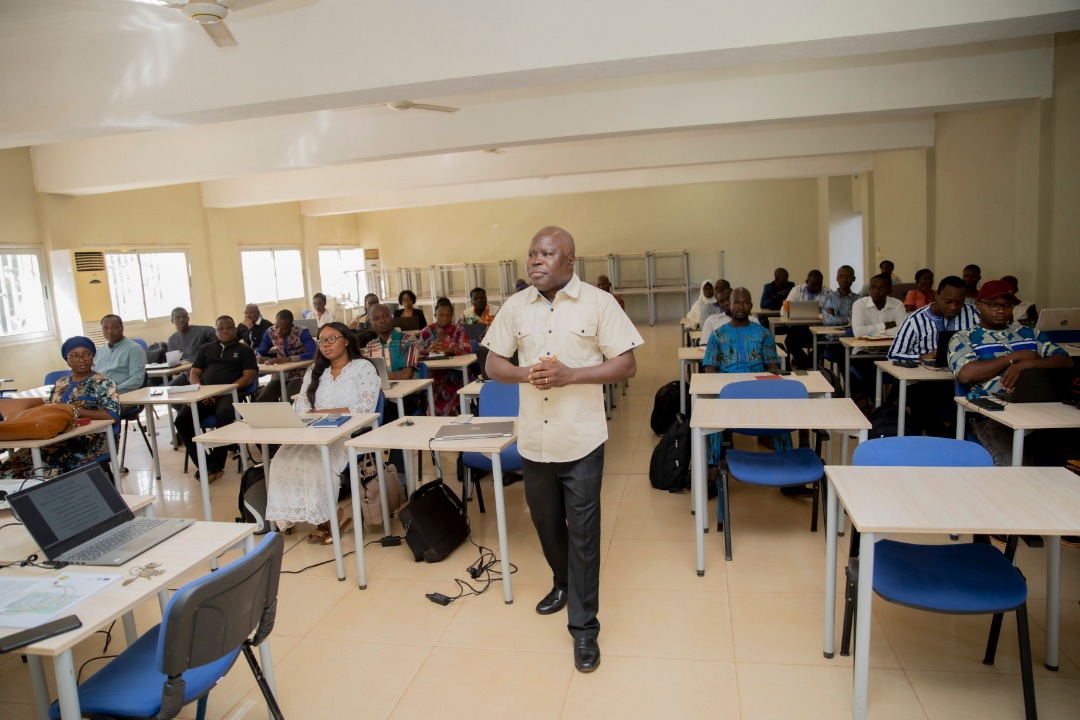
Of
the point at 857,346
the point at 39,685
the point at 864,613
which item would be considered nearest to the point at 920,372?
the point at 857,346

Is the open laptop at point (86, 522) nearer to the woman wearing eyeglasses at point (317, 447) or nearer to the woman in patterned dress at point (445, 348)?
the woman wearing eyeglasses at point (317, 447)

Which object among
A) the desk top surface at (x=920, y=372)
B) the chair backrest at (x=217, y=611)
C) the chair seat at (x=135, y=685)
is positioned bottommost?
the chair seat at (x=135, y=685)

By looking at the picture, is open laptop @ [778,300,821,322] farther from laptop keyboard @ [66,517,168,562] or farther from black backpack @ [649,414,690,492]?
laptop keyboard @ [66,517,168,562]

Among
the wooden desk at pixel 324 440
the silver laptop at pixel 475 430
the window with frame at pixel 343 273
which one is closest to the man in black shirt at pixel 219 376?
the wooden desk at pixel 324 440

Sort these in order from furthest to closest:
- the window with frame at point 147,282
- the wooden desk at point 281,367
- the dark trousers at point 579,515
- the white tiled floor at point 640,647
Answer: the window with frame at point 147,282
the wooden desk at point 281,367
the dark trousers at point 579,515
the white tiled floor at point 640,647

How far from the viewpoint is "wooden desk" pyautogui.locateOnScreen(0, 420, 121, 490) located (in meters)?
4.53

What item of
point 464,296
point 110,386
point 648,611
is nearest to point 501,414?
point 648,611

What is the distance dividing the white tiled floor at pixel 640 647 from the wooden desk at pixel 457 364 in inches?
90.5

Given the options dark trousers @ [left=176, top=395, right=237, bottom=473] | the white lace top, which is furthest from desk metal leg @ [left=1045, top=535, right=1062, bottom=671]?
dark trousers @ [left=176, top=395, right=237, bottom=473]

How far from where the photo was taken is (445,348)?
680 cm

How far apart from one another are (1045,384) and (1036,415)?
344 millimetres

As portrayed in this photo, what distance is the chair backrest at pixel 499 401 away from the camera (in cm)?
454

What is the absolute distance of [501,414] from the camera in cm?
456

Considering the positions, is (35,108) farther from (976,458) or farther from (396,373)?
(976,458)
